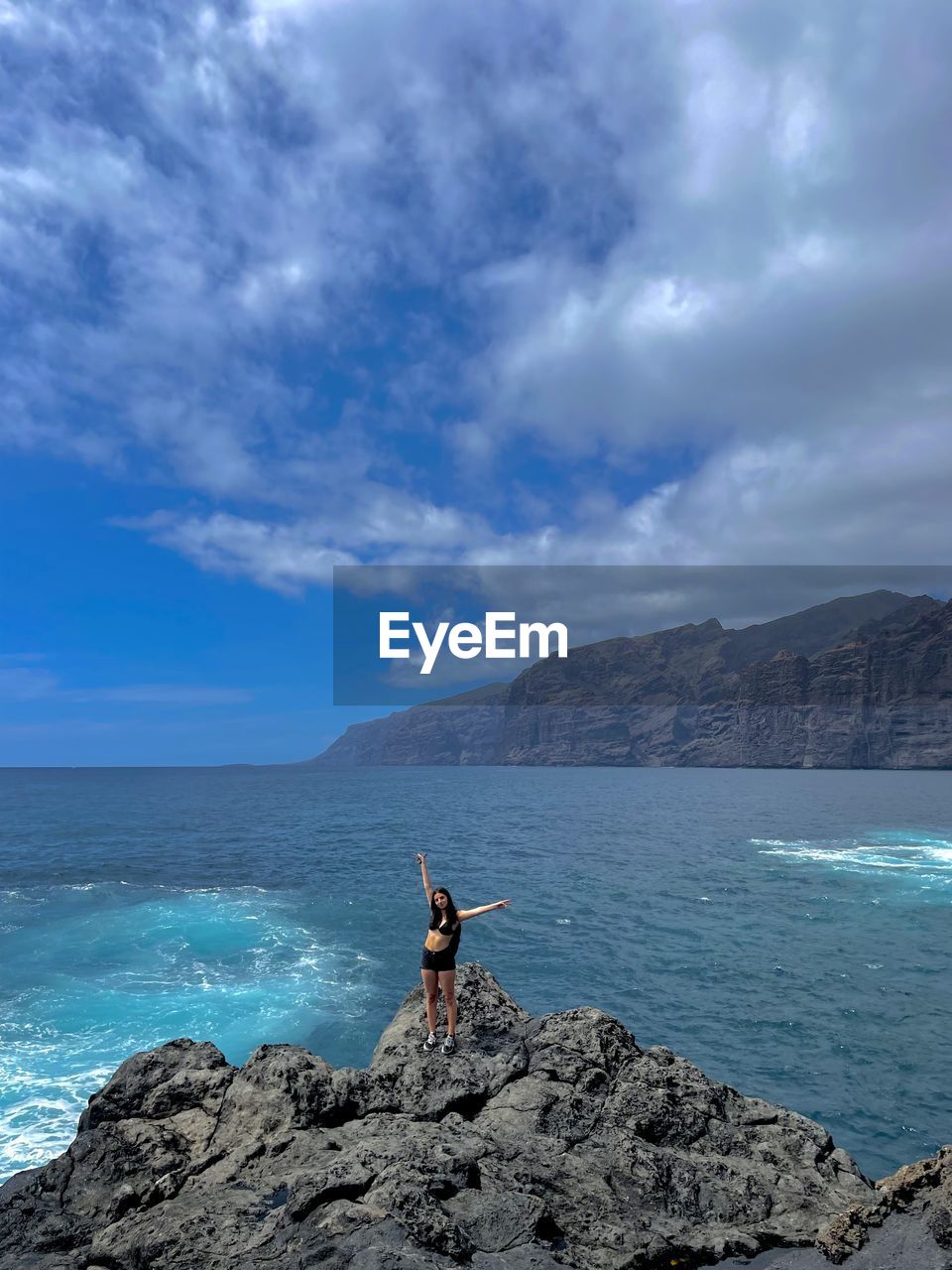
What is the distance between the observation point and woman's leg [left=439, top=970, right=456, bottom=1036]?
9484mm

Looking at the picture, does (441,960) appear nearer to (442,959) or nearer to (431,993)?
(442,959)

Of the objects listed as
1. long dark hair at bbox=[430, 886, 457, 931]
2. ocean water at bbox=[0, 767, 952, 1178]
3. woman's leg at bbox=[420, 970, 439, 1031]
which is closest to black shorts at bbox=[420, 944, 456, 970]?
woman's leg at bbox=[420, 970, 439, 1031]

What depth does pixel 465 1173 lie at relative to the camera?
6574 millimetres

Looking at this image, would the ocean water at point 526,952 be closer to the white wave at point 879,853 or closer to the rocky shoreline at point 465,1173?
the white wave at point 879,853

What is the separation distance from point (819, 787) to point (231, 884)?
12706cm

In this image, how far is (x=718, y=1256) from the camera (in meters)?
6.13

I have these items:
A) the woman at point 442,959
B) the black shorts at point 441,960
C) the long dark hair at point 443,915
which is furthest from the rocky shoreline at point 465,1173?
the long dark hair at point 443,915

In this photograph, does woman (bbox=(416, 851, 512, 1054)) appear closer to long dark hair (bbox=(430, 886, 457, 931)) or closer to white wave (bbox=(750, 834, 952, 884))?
long dark hair (bbox=(430, 886, 457, 931))

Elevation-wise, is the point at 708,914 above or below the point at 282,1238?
below

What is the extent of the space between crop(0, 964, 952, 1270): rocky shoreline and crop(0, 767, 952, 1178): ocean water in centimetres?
588

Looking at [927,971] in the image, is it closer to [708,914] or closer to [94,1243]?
[708,914]

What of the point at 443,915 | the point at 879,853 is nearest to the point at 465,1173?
the point at 443,915

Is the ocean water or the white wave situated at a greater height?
the ocean water

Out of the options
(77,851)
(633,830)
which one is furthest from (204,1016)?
(633,830)
